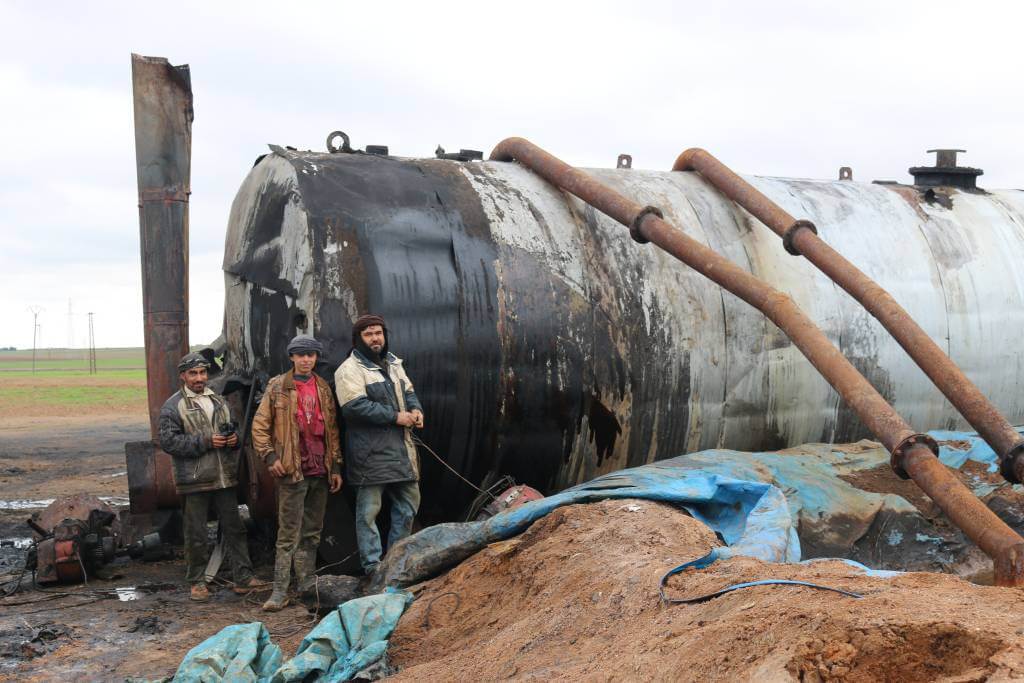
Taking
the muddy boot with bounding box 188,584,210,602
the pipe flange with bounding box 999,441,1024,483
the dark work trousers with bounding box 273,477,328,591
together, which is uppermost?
the pipe flange with bounding box 999,441,1024,483

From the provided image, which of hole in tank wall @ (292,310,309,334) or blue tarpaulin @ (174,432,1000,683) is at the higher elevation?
hole in tank wall @ (292,310,309,334)

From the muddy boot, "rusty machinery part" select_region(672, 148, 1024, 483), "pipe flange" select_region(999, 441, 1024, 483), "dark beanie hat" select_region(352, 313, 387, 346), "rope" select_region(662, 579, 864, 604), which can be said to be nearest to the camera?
"rope" select_region(662, 579, 864, 604)

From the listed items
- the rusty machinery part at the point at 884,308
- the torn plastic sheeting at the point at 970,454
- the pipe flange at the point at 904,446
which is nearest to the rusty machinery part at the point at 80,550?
the rusty machinery part at the point at 884,308

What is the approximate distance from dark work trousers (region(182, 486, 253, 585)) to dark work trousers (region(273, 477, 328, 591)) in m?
0.57

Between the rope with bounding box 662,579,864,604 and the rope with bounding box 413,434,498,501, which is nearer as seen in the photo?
the rope with bounding box 662,579,864,604

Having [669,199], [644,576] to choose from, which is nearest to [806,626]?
[644,576]

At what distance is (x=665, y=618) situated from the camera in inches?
154

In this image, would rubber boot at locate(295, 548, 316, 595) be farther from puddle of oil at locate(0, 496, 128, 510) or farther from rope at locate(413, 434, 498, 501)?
puddle of oil at locate(0, 496, 128, 510)

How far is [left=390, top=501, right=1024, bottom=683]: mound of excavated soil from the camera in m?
3.11

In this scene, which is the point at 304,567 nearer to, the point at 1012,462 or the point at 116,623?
the point at 116,623

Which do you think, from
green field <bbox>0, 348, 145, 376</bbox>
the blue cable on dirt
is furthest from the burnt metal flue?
green field <bbox>0, 348, 145, 376</bbox>

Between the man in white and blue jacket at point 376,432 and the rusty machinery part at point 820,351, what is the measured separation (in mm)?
1839

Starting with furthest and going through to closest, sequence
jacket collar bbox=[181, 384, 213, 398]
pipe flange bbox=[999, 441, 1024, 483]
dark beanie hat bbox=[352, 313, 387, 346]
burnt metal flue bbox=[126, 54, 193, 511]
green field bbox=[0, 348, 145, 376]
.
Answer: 1. green field bbox=[0, 348, 145, 376]
2. burnt metal flue bbox=[126, 54, 193, 511]
3. jacket collar bbox=[181, 384, 213, 398]
4. dark beanie hat bbox=[352, 313, 387, 346]
5. pipe flange bbox=[999, 441, 1024, 483]

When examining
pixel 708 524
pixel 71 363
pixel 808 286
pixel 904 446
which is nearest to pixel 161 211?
pixel 708 524
